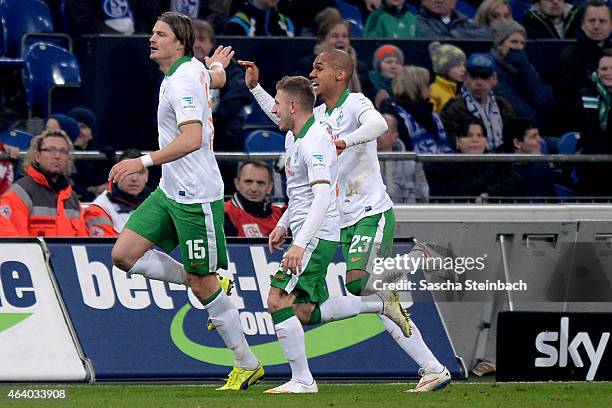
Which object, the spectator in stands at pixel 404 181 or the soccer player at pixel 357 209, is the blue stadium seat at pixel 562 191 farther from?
the soccer player at pixel 357 209

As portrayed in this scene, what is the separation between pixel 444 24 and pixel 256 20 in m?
2.34

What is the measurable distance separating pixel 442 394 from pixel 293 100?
84.3 inches

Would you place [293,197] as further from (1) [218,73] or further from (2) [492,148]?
(2) [492,148]

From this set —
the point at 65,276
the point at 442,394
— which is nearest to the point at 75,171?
the point at 65,276

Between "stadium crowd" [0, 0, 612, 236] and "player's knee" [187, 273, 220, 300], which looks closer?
"player's knee" [187, 273, 220, 300]

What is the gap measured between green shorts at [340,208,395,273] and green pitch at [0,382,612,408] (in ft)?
2.86

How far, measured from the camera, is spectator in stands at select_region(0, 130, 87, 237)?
11.2 metres

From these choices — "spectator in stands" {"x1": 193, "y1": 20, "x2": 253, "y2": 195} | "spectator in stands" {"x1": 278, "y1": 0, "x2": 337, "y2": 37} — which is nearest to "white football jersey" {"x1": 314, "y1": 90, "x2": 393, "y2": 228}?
"spectator in stands" {"x1": 193, "y1": 20, "x2": 253, "y2": 195}

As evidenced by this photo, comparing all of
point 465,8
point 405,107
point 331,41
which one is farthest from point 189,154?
point 465,8

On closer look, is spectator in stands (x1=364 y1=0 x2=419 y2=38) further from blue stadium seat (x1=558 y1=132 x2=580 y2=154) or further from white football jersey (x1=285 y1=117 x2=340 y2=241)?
white football jersey (x1=285 y1=117 x2=340 y2=241)

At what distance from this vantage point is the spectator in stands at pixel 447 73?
15055mm

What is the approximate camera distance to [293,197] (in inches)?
380

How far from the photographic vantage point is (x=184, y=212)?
9.62 metres

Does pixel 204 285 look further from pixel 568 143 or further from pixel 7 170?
pixel 568 143
